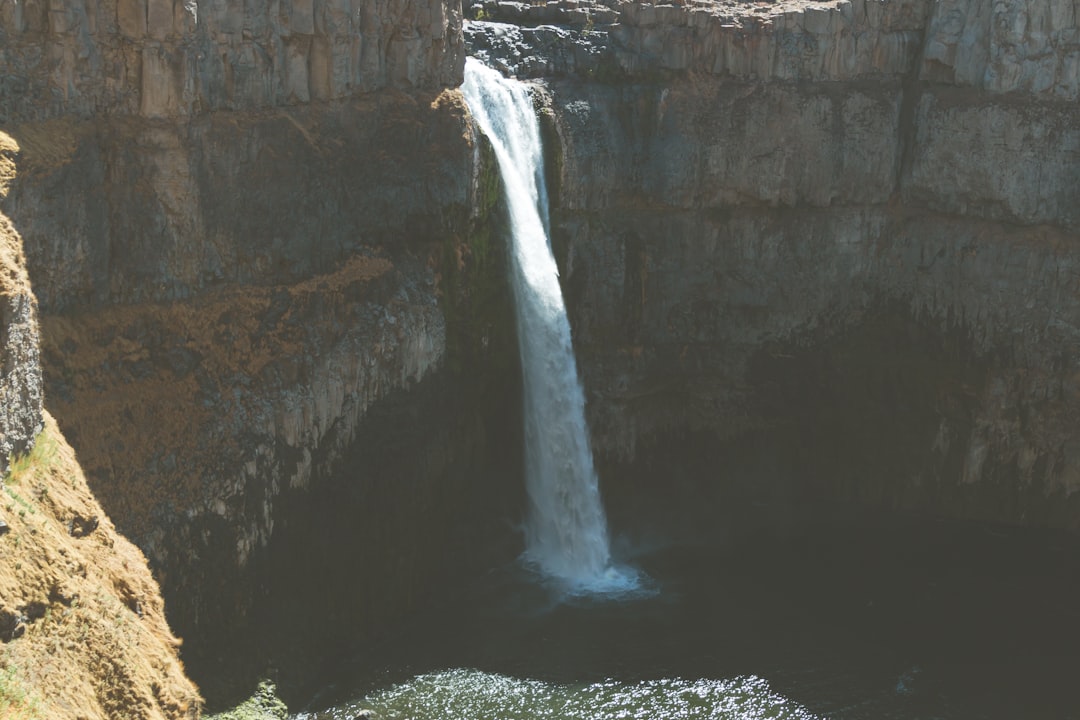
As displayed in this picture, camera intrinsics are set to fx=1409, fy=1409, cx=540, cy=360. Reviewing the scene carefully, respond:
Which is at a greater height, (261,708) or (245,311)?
(245,311)

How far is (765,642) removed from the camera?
1148 inches

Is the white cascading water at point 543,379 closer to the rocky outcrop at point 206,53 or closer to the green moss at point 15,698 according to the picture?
the rocky outcrop at point 206,53

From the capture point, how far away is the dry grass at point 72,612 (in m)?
18.1

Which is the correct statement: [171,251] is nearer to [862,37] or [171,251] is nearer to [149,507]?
[149,507]

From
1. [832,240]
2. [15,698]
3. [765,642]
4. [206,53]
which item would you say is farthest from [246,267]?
[832,240]

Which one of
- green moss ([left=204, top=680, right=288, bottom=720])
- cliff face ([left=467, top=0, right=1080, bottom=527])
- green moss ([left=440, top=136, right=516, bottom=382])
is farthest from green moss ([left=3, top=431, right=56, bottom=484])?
cliff face ([left=467, top=0, right=1080, bottom=527])

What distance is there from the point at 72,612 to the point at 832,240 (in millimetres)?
21964

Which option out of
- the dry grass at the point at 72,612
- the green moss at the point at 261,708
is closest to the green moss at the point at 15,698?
the dry grass at the point at 72,612

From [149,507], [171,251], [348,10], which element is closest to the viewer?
[149,507]

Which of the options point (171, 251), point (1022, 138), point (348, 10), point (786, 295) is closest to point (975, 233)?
point (1022, 138)

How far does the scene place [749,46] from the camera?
34.0m

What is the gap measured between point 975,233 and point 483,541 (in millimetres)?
14078

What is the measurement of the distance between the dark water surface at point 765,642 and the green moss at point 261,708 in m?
0.67

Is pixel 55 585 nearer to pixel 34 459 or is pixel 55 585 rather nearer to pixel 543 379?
pixel 34 459
